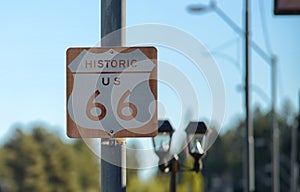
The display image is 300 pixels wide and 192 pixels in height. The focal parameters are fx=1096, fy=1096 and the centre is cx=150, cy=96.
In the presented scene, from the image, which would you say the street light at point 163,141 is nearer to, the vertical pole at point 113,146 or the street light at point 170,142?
the street light at point 170,142

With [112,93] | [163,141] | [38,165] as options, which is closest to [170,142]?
[163,141]

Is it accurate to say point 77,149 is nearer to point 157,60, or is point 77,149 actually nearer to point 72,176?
point 72,176

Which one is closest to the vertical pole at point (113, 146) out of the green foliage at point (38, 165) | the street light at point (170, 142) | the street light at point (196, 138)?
the street light at point (170, 142)

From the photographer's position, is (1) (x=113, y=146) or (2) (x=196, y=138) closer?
(1) (x=113, y=146)

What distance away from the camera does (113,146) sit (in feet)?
27.3

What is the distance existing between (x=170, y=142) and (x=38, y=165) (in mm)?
100123

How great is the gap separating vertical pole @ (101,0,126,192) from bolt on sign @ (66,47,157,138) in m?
0.29

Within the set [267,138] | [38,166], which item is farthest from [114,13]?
[267,138]

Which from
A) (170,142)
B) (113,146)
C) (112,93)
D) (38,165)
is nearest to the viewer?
(112,93)

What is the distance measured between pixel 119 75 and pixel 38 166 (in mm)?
106282

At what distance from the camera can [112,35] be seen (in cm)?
852

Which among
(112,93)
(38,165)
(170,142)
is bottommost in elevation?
(38,165)

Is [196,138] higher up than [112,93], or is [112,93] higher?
[112,93]

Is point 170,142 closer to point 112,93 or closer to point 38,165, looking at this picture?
point 112,93
